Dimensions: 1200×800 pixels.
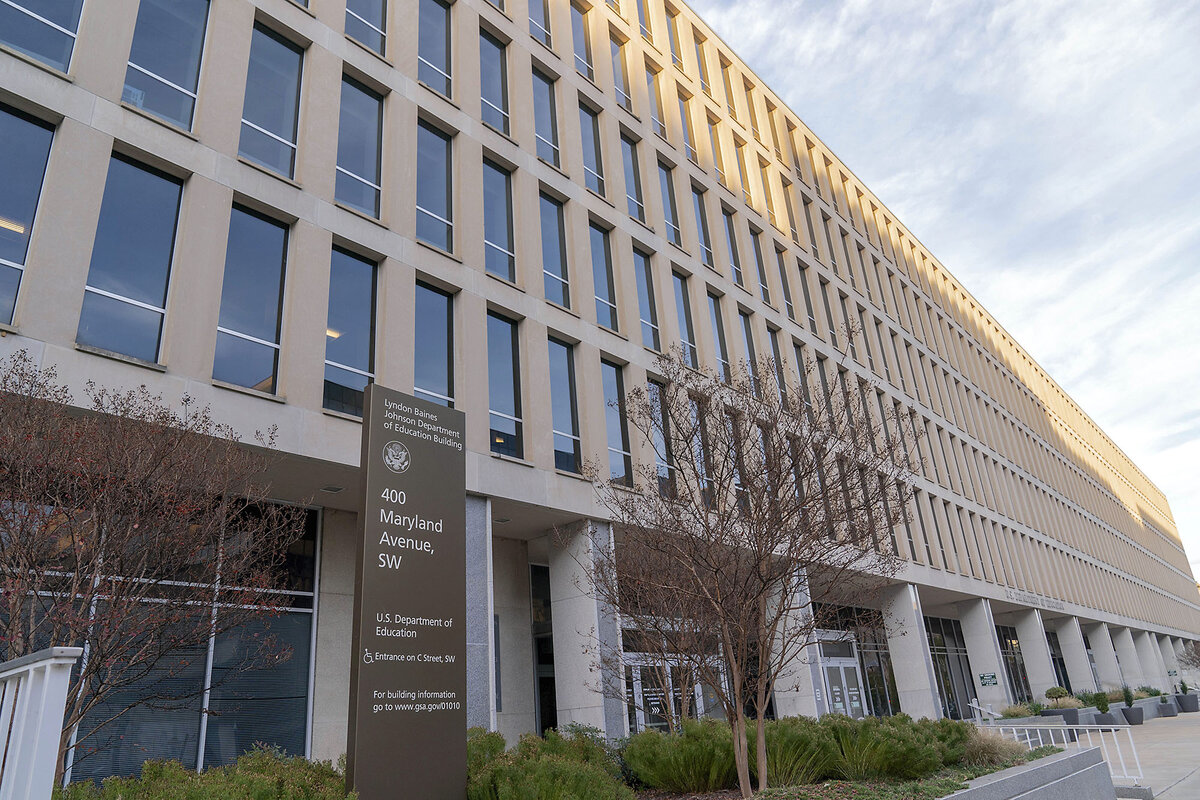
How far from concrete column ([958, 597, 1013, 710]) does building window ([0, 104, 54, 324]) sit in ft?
121

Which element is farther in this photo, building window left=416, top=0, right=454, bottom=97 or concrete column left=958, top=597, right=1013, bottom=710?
concrete column left=958, top=597, right=1013, bottom=710

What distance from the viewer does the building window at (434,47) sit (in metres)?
18.5

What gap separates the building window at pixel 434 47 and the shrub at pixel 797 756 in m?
15.1

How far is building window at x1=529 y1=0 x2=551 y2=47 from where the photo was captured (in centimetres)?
2212

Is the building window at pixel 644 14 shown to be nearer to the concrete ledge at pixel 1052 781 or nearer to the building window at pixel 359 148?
the building window at pixel 359 148

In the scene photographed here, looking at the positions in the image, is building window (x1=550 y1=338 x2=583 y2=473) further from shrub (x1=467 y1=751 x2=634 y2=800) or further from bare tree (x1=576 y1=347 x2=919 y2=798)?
shrub (x1=467 y1=751 x2=634 y2=800)

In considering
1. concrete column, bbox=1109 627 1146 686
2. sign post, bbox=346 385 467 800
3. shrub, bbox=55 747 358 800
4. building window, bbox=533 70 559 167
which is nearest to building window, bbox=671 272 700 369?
building window, bbox=533 70 559 167

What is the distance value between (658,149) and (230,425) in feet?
55.6

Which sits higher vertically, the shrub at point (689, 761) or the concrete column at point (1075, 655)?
the concrete column at point (1075, 655)

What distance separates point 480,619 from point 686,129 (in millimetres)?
19469

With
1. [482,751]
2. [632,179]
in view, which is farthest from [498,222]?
[482,751]

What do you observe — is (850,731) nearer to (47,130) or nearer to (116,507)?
(116,507)

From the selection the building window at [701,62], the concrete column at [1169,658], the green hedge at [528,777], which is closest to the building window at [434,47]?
the building window at [701,62]

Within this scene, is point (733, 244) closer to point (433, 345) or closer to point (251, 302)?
point (433, 345)
